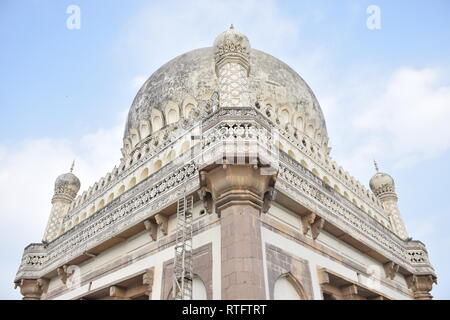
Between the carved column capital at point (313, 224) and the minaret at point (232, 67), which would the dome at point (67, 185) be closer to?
the minaret at point (232, 67)

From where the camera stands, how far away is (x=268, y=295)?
262 inches

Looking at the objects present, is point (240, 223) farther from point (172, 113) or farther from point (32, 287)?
point (172, 113)

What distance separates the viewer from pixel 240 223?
6.83 metres

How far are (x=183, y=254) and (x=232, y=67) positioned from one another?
13.9ft

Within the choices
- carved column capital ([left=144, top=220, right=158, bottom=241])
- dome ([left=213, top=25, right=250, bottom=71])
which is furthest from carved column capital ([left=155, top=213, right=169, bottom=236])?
dome ([left=213, top=25, right=250, bottom=71])

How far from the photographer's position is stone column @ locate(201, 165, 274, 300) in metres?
6.22

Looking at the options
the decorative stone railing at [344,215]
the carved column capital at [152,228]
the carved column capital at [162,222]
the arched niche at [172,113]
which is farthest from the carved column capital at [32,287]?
the decorative stone railing at [344,215]

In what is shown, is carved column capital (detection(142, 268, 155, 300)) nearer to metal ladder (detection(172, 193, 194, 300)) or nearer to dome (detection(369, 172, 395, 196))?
metal ladder (detection(172, 193, 194, 300))

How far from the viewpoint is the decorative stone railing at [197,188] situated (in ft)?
25.5

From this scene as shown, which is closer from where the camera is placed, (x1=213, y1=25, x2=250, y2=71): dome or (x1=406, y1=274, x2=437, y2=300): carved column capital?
(x1=213, y1=25, x2=250, y2=71): dome

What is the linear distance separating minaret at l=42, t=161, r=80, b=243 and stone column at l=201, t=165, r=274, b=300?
8.35m


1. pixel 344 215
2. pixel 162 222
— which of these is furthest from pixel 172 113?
pixel 344 215

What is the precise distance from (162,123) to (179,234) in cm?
734
